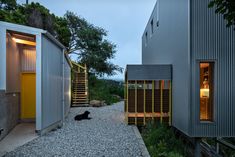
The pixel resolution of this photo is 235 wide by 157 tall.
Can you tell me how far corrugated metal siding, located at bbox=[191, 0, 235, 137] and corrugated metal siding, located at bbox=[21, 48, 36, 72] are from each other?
21.4ft

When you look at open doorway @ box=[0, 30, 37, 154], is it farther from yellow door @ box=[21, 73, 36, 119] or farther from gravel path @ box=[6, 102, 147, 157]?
gravel path @ box=[6, 102, 147, 157]

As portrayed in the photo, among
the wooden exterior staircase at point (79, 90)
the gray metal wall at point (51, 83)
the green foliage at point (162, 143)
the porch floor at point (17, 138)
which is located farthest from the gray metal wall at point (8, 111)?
the wooden exterior staircase at point (79, 90)

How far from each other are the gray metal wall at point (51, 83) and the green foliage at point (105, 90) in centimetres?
1031

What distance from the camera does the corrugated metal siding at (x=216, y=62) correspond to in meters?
7.41

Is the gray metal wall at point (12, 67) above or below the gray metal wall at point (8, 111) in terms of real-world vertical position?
above

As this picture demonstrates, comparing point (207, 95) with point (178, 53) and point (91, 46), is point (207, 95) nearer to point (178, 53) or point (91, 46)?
point (178, 53)

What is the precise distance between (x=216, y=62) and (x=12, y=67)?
7069mm

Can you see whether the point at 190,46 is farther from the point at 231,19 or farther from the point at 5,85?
the point at 5,85

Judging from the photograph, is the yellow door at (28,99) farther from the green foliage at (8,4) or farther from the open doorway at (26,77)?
the green foliage at (8,4)

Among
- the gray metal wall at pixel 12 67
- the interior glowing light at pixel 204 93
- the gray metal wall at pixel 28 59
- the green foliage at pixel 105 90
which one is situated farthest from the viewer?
the green foliage at pixel 105 90

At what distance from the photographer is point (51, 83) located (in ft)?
28.1

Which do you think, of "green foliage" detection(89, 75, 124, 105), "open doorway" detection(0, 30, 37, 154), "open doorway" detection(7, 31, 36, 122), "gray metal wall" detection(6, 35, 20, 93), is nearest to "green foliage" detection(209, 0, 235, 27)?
"open doorway" detection(0, 30, 37, 154)

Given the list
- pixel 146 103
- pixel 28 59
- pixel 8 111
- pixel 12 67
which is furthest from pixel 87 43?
pixel 8 111

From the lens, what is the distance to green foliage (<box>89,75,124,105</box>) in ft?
68.3
